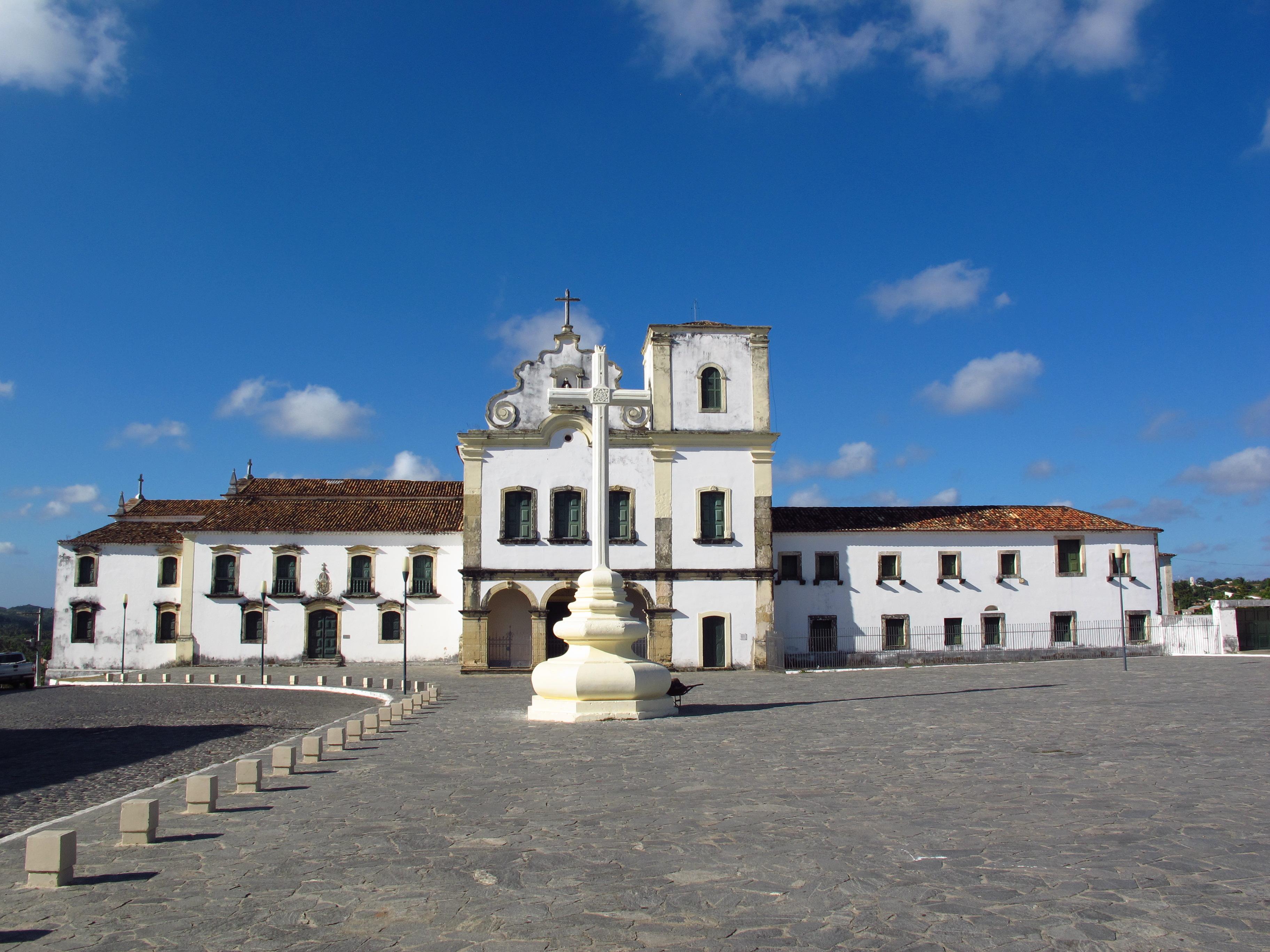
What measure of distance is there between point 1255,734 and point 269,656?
31.0 m

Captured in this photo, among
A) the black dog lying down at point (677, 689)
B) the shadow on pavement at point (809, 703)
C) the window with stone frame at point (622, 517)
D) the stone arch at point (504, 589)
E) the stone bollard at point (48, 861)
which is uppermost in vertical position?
the window with stone frame at point (622, 517)

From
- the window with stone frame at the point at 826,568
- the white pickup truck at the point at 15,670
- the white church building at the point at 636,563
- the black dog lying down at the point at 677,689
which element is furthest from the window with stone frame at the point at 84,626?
the black dog lying down at the point at 677,689

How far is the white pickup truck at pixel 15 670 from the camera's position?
28.3 meters

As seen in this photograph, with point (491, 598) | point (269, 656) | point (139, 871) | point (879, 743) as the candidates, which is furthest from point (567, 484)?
point (139, 871)

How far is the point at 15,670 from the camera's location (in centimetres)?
2842

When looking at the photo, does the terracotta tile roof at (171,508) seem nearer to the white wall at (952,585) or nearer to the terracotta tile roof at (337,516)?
the terracotta tile roof at (337,516)

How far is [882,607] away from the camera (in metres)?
33.8

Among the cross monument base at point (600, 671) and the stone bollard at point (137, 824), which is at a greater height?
the cross monument base at point (600, 671)

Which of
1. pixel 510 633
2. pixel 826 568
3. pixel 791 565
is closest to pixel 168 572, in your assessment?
pixel 510 633

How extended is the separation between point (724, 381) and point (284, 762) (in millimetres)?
24103

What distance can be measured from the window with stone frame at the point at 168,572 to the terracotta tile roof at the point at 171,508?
174 inches

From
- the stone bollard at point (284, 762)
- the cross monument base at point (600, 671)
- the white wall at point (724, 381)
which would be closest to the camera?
the stone bollard at point (284, 762)

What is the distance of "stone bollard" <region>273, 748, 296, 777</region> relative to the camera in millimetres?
10164

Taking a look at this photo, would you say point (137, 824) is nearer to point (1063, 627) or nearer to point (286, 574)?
point (286, 574)
